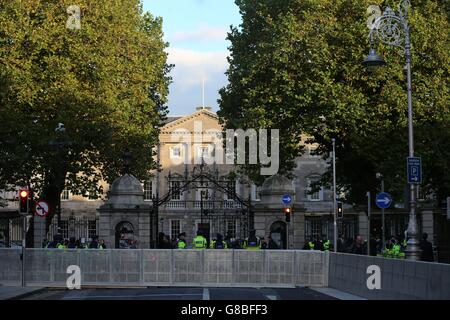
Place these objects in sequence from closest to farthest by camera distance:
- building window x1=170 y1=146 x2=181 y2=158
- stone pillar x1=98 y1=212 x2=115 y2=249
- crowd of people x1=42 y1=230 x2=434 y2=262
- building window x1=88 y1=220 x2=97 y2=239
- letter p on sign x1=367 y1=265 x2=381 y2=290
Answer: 1. letter p on sign x1=367 y1=265 x2=381 y2=290
2. crowd of people x1=42 y1=230 x2=434 y2=262
3. stone pillar x1=98 y1=212 x2=115 y2=249
4. building window x1=88 y1=220 x2=97 y2=239
5. building window x1=170 y1=146 x2=181 y2=158

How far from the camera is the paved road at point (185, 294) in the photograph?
1041 inches

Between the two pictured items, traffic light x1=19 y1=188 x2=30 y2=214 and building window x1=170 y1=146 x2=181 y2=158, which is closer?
traffic light x1=19 y1=188 x2=30 y2=214

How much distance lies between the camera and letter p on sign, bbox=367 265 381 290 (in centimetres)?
2450

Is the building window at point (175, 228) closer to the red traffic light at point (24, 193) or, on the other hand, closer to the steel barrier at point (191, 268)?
the steel barrier at point (191, 268)

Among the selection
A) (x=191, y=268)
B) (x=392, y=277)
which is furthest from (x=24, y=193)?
(x=392, y=277)

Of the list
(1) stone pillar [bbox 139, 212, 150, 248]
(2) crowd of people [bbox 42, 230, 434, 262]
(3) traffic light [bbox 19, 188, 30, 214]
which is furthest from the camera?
(1) stone pillar [bbox 139, 212, 150, 248]

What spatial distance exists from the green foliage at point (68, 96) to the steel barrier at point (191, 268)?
12955 mm

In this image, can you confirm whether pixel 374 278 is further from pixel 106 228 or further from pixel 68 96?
pixel 68 96

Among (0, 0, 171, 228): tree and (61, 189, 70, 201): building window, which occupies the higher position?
(0, 0, 171, 228): tree

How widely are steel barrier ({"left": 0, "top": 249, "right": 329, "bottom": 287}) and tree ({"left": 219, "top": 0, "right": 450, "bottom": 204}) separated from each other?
12.8m

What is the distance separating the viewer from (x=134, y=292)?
29.6 meters

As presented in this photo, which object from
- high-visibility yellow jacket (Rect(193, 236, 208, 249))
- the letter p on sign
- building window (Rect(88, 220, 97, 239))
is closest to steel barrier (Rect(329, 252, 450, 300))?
the letter p on sign

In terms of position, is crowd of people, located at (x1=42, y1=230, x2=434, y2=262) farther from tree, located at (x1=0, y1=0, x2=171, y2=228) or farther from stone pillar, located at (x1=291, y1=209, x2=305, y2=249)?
tree, located at (x1=0, y1=0, x2=171, y2=228)

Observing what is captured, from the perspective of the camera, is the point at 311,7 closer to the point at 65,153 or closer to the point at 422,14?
the point at 422,14
